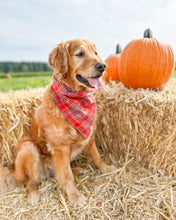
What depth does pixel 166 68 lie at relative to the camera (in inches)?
97.7

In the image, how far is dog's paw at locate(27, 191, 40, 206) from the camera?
2.04m

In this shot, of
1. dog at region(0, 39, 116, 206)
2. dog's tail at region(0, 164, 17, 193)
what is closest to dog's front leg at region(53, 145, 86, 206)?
dog at region(0, 39, 116, 206)

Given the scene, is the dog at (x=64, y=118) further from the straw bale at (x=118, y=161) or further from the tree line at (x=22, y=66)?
the tree line at (x=22, y=66)

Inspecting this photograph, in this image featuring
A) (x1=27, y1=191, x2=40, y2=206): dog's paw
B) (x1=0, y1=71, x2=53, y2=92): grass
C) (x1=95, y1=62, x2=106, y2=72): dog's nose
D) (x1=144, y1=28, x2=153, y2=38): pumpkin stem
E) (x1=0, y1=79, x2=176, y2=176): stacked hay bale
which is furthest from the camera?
(x1=0, y1=71, x2=53, y2=92): grass

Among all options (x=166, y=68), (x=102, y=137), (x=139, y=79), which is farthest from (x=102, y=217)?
(x=166, y=68)

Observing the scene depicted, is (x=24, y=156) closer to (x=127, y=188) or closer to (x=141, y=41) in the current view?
(x=127, y=188)

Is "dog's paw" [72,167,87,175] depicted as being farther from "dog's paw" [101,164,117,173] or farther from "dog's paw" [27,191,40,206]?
"dog's paw" [27,191,40,206]

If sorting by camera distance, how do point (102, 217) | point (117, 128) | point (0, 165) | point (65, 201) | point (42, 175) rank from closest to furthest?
point (102, 217) → point (65, 201) → point (42, 175) → point (0, 165) → point (117, 128)

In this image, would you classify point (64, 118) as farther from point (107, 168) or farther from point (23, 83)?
point (23, 83)

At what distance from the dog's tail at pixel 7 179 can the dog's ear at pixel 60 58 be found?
4.77 feet

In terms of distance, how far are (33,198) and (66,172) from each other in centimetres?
51

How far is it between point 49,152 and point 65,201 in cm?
59

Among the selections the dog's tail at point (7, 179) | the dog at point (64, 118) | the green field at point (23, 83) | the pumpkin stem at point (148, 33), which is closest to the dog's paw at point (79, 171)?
the dog at point (64, 118)

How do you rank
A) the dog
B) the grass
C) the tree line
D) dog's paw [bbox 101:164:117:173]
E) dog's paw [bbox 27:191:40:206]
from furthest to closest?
the tree line, the grass, dog's paw [bbox 101:164:117:173], dog's paw [bbox 27:191:40:206], the dog
